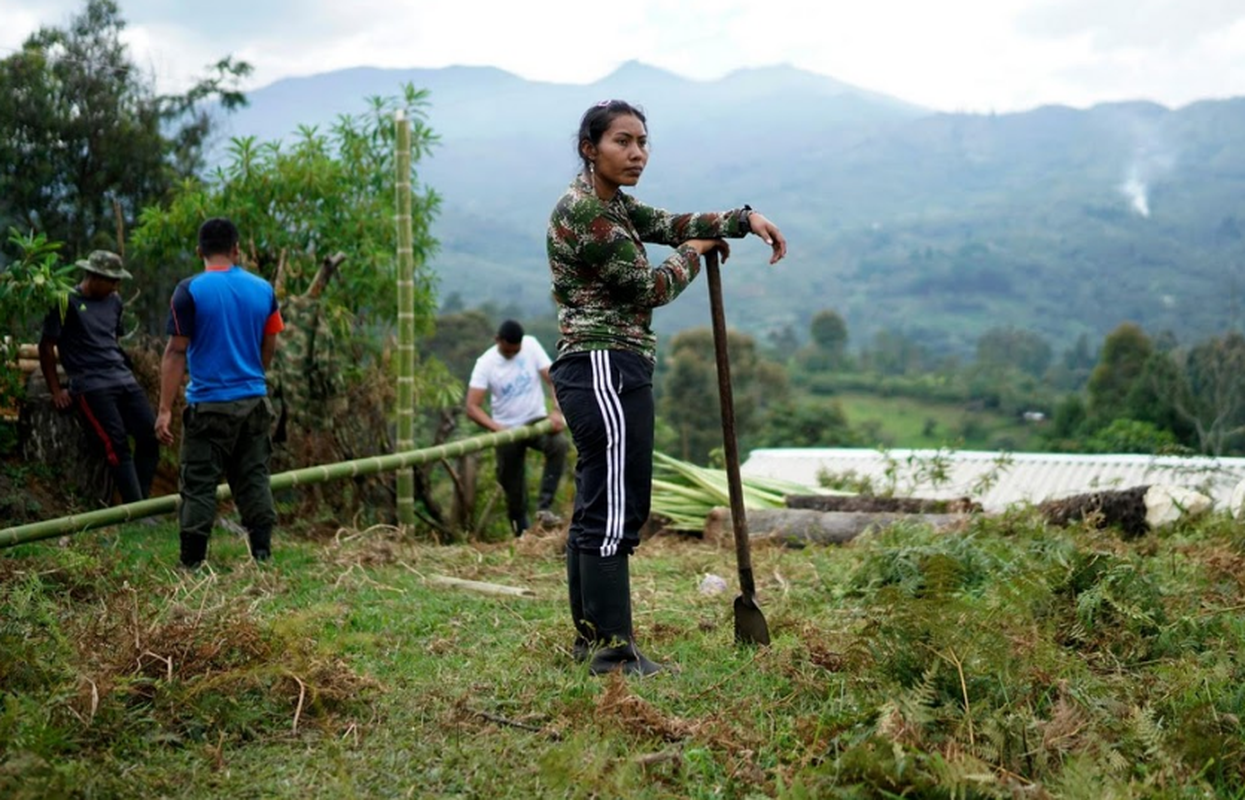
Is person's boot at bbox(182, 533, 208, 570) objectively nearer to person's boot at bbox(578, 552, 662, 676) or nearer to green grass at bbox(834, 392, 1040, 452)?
person's boot at bbox(578, 552, 662, 676)

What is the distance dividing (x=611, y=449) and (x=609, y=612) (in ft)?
1.79

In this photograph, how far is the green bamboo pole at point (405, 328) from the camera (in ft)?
27.6

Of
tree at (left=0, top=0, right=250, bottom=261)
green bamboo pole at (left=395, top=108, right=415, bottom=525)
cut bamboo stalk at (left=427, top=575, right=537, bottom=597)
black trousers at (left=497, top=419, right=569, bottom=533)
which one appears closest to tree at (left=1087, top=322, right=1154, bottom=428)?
tree at (left=0, top=0, right=250, bottom=261)

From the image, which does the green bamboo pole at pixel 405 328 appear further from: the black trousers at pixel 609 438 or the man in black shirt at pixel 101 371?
the black trousers at pixel 609 438

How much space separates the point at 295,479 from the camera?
22.6 ft

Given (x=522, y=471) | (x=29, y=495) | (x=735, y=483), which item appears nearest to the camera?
(x=735, y=483)

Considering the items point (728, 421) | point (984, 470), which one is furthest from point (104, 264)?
point (984, 470)

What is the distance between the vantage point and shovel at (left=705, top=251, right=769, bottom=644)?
4199mm

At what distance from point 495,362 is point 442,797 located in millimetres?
6313

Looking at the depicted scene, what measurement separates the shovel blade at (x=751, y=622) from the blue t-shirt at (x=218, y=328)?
2.97m

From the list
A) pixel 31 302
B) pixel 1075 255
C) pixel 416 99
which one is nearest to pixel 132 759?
pixel 31 302

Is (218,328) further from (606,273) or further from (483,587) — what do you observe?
(606,273)

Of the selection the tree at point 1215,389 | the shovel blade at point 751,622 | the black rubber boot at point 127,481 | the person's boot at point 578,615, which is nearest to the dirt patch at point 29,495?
the black rubber boot at point 127,481

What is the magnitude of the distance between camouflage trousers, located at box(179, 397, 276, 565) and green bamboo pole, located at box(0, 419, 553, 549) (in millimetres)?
180
